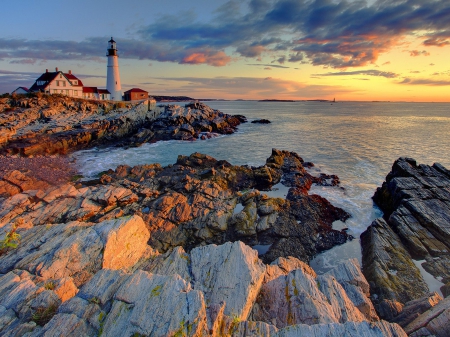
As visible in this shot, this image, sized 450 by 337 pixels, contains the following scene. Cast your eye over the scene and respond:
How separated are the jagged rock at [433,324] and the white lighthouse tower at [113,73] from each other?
7302 centimetres

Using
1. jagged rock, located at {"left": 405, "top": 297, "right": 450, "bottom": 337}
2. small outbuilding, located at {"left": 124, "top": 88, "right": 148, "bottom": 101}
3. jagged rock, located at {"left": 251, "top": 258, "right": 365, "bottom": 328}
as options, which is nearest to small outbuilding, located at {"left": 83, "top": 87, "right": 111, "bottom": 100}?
small outbuilding, located at {"left": 124, "top": 88, "right": 148, "bottom": 101}

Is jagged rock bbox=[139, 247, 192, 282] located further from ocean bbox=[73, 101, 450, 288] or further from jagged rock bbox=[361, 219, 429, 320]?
ocean bbox=[73, 101, 450, 288]

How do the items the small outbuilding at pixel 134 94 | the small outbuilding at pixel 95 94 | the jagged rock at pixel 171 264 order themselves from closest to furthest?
the jagged rock at pixel 171 264 < the small outbuilding at pixel 95 94 < the small outbuilding at pixel 134 94

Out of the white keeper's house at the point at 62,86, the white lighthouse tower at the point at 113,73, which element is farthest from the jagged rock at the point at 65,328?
the white lighthouse tower at the point at 113,73

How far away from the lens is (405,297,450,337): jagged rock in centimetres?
680

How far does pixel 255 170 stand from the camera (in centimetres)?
2516

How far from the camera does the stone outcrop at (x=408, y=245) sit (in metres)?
9.94

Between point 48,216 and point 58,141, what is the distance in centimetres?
2648

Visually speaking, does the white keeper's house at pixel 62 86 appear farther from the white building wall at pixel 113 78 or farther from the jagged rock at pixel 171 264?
the jagged rock at pixel 171 264

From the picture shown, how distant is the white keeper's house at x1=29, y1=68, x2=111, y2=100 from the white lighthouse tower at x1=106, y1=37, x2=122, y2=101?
359 centimetres

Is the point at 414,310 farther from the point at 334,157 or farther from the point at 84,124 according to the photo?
the point at 84,124

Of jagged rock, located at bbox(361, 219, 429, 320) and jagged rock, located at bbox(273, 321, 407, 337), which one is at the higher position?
jagged rock, located at bbox(273, 321, 407, 337)

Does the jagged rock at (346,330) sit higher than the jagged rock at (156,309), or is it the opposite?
the jagged rock at (346,330)

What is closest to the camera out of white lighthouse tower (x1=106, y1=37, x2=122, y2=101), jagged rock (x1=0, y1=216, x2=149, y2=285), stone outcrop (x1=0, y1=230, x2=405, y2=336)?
stone outcrop (x1=0, y1=230, x2=405, y2=336)
